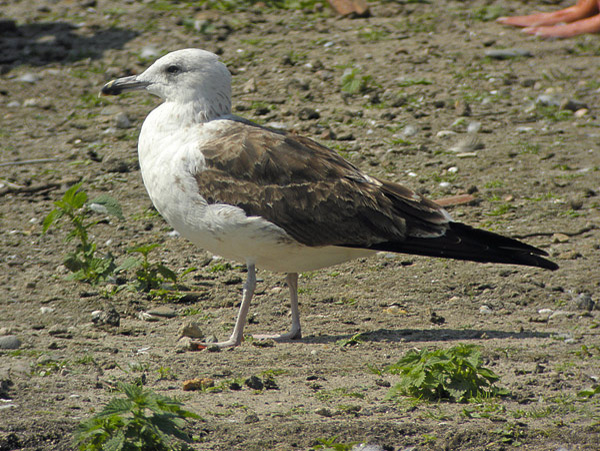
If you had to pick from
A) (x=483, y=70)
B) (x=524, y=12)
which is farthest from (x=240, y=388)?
(x=524, y=12)

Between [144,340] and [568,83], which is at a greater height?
[568,83]

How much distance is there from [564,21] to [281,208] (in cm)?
707

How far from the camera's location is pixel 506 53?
10.6 m

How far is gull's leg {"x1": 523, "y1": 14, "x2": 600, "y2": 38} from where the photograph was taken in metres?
11.1

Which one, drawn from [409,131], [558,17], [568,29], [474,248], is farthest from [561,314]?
[558,17]

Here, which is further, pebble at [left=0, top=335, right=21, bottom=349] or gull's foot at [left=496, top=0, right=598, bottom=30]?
gull's foot at [left=496, top=0, right=598, bottom=30]

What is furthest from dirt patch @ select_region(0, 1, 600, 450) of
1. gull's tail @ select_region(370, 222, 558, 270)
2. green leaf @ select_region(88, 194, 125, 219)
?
green leaf @ select_region(88, 194, 125, 219)

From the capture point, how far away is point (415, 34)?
1124cm

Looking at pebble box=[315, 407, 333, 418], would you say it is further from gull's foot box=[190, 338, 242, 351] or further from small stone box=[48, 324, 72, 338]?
small stone box=[48, 324, 72, 338]

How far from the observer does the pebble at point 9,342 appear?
545cm

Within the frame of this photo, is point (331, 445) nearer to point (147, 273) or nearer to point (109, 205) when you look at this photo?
point (147, 273)

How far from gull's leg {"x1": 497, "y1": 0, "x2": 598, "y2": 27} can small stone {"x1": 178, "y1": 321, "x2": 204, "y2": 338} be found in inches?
285

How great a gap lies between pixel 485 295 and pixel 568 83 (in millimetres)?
4318

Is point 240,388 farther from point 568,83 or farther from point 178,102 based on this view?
point 568,83
